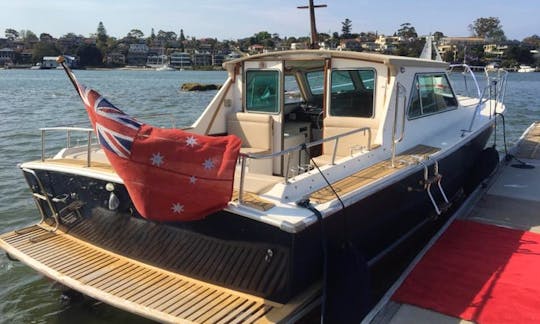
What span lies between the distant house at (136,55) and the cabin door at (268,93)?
14504 centimetres

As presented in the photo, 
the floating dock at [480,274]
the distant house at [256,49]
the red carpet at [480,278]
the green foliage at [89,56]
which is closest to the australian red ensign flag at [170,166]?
the floating dock at [480,274]

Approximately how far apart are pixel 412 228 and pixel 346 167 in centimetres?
174

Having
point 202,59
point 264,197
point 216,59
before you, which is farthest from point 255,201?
point 202,59

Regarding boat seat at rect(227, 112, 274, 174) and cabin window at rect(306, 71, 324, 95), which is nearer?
boat seat at rect(227, 112, 274, 174)

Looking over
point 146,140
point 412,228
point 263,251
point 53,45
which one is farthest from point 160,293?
point 53,45

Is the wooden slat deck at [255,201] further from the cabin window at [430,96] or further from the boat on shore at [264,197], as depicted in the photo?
the cabin window at [430,96]

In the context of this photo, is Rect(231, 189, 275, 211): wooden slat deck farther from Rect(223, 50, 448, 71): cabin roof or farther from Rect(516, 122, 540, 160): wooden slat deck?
Rect(516, 122, 540, 160): wooden slat deck

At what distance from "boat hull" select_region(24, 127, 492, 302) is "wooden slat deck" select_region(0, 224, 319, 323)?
91 millimetres

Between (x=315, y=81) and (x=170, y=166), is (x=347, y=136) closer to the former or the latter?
(x=315, y=81)

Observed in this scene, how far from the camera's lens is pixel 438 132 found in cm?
762

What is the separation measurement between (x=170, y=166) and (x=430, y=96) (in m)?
4.70

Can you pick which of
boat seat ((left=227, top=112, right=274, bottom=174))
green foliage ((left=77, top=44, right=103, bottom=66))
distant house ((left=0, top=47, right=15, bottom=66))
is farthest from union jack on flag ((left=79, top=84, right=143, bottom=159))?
distant house ((left=0, top=47, right=15, bottom=66))

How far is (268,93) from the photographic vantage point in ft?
23.0

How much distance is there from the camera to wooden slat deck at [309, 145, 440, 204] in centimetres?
478
